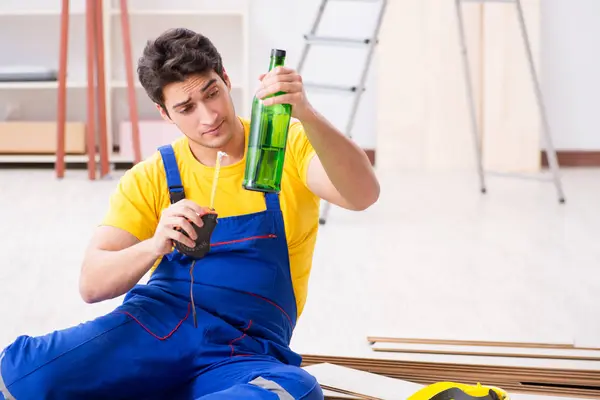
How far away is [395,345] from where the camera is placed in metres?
2.80

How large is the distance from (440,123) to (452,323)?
344cm

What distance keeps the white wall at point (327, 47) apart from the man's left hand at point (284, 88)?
4.72 metres

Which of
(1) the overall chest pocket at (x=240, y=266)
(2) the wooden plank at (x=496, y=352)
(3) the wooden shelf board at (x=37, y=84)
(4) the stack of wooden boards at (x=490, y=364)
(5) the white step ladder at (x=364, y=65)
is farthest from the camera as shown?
(3) the wooden shelf board at (x=37, y=84)

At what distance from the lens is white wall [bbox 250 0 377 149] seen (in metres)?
6.53

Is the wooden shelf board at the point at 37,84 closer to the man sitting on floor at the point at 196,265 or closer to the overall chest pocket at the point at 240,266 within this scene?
the man sitting on floor at the point at 196,265

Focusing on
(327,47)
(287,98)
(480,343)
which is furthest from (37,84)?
(287,98)

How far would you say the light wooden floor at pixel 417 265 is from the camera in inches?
123

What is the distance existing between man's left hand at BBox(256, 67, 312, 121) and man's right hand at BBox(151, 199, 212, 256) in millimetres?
257

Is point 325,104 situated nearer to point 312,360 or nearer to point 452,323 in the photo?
point 452,323

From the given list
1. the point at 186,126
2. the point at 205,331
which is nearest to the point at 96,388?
the point at 205,331

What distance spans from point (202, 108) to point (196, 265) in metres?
0.35

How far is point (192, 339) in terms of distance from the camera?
207 centimetres

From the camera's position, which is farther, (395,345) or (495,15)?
(495,15)

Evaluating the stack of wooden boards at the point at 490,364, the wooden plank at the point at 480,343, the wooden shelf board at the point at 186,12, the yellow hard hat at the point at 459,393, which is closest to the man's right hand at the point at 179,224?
the yellow hard hat at the point at 459,393
